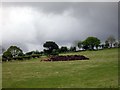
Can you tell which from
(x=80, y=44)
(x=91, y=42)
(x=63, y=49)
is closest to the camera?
(x=63, y=49)

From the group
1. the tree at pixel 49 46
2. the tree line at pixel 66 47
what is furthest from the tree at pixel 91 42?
the tree at pixel 49 46

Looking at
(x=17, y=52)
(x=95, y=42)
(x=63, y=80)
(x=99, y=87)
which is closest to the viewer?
(x=99, y=87)

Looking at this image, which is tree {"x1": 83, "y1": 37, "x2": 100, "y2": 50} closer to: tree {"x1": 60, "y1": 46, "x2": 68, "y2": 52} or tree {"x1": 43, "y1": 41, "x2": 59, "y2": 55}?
tree {"x1": 60, "y1": 46, "x2": 68, "y2": 52}

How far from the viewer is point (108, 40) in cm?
13250

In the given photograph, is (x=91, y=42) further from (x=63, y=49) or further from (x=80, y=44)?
(x=63, y=49)

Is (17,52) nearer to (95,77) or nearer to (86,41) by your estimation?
(86,41)

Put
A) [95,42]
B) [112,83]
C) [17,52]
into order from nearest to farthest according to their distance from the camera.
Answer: [112,83] → [17,52] → [95,42]

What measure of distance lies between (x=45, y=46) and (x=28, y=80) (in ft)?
254

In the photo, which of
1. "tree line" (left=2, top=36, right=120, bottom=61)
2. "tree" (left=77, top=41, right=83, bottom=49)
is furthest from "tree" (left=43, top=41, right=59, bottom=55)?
"tree" (left=77, top=41, right=83, bottom=49)

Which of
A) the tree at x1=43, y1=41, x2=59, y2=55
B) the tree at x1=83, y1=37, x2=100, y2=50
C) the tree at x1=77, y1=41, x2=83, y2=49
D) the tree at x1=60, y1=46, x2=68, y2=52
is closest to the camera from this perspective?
the tree at x1=43, y1=41, x2=59, y2=55

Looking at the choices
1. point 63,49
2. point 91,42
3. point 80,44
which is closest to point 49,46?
point 63,49

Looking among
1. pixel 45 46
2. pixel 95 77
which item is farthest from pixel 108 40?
pixel 95 77

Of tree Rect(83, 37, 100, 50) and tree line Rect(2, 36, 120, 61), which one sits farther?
tree Rect(83, 37, 100, 50)

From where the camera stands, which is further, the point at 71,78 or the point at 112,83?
the point at 71,78
